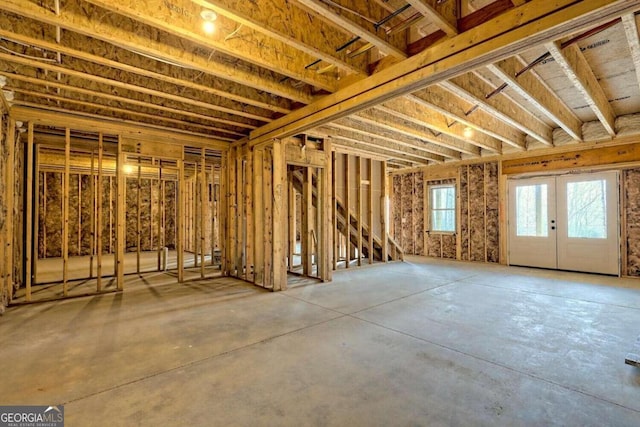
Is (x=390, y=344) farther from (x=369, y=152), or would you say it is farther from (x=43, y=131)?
(x=43, y=131)

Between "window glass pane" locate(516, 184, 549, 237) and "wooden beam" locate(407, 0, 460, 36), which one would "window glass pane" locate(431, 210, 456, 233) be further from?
"wooden beam" locate(407, 0, 460, 36)

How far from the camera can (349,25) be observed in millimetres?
2262

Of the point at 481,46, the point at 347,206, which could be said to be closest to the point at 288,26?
the point at 481,46

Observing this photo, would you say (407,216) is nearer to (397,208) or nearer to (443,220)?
(397,208)

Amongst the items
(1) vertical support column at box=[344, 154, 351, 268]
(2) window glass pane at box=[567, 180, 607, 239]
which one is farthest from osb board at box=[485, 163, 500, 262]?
(1) vertical support column at box=[344, 154, 351, 268]

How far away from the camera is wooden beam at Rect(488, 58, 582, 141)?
10.5ft

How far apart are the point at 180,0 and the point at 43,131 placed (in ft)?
14.3

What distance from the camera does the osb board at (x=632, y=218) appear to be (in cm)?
546

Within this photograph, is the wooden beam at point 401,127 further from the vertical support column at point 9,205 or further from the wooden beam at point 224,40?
the vertical support column at point 9,205

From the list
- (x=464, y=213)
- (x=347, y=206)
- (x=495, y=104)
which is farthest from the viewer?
(x=464, y=213)

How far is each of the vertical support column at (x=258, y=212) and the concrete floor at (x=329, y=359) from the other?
0.95m

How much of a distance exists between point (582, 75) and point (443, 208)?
5.18 metres

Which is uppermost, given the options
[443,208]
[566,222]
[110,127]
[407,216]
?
[110,127]

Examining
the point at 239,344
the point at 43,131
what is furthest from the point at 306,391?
the point at 43,131
